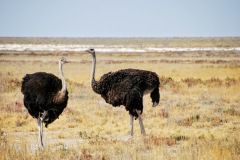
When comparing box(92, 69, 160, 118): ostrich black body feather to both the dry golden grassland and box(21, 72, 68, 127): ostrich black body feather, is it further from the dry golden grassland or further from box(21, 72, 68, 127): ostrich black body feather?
box(21, 72, 68, 127): ostrich black body feather

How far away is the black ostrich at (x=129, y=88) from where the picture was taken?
427 inches

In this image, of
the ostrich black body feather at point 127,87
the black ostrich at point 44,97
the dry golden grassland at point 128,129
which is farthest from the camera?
the ostrich black body feather at point 127,87

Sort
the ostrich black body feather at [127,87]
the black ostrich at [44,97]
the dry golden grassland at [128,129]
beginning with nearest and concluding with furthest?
the dry golden grassland at [128,129] → the black ostrich at [44,97] → the ostrich black body feather at [127,87]

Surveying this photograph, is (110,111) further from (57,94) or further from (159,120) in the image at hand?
(57,94)

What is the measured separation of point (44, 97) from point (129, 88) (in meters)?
2.22

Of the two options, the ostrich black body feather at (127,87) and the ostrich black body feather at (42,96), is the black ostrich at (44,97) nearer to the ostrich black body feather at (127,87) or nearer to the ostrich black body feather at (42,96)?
the ostrich black body feather at (42,96)

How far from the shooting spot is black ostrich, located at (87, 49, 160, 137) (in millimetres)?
10836

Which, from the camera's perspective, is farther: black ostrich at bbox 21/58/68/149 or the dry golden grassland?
black ostrich at bbox 21/58/68/149

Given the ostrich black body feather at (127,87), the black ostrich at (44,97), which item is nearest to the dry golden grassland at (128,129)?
the black ostrich at (44,97)

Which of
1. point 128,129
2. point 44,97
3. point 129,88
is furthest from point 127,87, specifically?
point 44,97

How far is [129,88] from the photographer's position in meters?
11.0

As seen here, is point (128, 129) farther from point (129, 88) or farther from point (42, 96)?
point (42, 96)

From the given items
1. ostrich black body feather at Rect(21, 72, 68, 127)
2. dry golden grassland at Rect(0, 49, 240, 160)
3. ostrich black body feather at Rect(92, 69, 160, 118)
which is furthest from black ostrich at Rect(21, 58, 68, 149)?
ostrich black body feather at Rect(92, 69, 160, 118)

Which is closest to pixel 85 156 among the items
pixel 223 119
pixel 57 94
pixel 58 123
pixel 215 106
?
pixel 57 94
